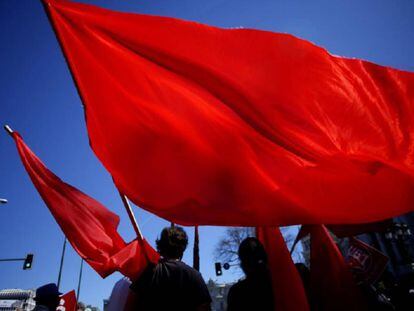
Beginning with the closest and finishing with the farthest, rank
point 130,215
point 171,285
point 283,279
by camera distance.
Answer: point 130,215
point 171,285
point 283,279

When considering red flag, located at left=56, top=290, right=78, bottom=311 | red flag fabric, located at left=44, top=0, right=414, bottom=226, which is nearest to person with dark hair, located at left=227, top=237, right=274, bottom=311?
red flag fabric, located at left=44, top=0, right=414, bottom=226

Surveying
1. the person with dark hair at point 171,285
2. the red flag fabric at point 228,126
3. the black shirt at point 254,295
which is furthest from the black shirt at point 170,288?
the red flag fabric at point 228,126

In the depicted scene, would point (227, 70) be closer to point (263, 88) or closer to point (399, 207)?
point (263, 88)

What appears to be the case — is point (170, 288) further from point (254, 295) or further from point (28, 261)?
point (28, 261)

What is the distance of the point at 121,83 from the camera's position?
84.7 inches

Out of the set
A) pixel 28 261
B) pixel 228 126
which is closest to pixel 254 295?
pixel 228 126

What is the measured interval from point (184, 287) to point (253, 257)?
0.60m

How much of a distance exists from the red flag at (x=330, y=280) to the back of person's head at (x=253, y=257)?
452mm

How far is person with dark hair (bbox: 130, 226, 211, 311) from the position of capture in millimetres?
2127

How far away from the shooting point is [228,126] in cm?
216

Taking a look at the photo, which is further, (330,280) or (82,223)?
(82,223)

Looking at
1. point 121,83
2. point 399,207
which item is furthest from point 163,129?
point 399,207

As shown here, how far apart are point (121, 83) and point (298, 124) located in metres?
1.29

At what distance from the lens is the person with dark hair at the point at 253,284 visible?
7.76 ft
